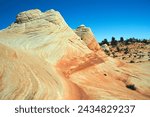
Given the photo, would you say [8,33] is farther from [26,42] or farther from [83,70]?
[83,70]

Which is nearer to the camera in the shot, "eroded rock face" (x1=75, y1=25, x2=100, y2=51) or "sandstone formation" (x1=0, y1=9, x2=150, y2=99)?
"sandstone formation" (x1=0, y1=9, x2=150, y2=99)

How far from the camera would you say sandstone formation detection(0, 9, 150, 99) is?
12.2 meters

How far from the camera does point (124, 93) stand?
1558 centimetres

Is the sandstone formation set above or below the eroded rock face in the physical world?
below

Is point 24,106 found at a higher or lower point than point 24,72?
lower

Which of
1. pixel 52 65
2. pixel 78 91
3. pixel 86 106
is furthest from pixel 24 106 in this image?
pixel 52 65

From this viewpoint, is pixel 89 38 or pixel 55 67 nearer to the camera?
pixel 55 67

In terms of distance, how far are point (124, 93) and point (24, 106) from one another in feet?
24.4

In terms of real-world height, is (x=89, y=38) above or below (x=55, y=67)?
above

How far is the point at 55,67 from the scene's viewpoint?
15086 mm

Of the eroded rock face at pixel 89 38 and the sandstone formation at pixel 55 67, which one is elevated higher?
the eroded rock face at pixel 89 38

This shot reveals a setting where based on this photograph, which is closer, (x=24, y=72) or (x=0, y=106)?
(x=0, y=106)

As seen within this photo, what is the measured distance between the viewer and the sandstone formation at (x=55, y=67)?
12.2m

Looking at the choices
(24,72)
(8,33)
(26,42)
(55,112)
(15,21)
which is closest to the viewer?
(55,112)
